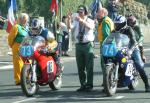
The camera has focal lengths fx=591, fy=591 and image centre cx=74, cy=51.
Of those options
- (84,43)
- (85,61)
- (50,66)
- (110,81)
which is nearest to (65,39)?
(85,61)

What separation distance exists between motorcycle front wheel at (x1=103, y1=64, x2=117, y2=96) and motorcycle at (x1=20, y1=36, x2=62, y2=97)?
1.45m

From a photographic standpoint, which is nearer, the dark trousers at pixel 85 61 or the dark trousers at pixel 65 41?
the dark trousers at pixel 85 61

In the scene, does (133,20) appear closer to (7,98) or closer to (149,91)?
(149,91)

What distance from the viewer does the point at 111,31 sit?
13.7 metres

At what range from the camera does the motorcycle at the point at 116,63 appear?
12.6 metres

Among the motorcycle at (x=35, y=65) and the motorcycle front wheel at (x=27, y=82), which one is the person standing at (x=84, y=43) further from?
the motorcycle front wheel at (x=27, y=82)

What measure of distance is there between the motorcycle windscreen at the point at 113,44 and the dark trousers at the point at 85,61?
838mm

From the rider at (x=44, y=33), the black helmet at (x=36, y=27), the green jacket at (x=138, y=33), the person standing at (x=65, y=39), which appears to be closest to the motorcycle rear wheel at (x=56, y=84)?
the rider at (x=44, y=33)

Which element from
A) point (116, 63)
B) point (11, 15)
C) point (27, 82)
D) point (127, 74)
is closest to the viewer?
point (27, 82)

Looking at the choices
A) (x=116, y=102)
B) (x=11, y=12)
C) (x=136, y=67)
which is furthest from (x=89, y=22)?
(x=11, y=12)

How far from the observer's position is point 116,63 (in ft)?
42.1

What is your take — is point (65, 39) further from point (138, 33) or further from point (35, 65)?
point (35, 65)

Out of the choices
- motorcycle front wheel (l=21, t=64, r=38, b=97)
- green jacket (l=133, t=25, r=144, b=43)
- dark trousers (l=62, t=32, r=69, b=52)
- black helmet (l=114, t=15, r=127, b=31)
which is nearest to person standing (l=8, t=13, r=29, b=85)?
motorcycle front wheel (l=21, t=64, r=38, b=97)

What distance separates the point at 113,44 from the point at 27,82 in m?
2.03
